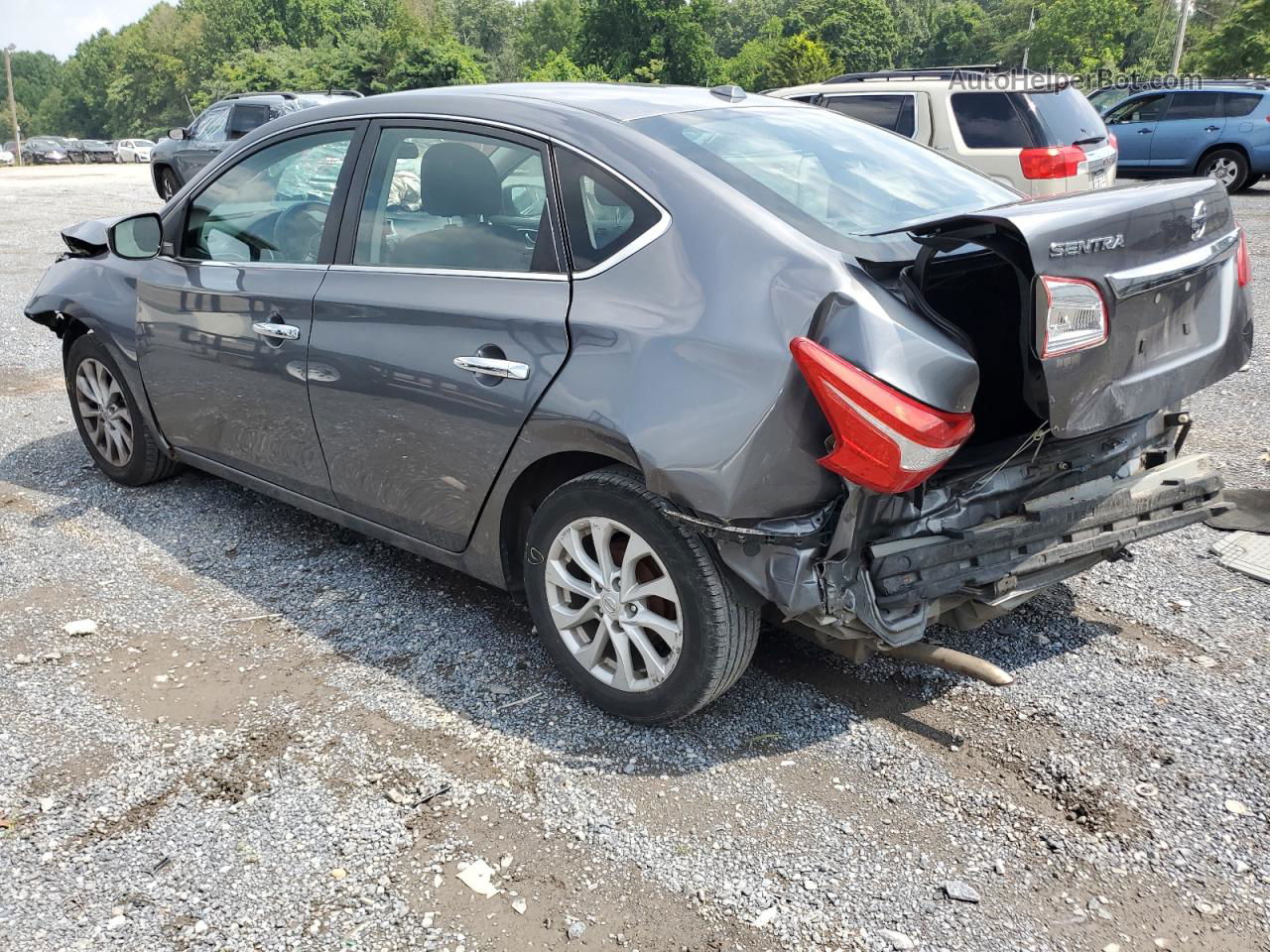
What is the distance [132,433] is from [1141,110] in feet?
55.3

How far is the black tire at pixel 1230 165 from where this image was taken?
1603 centimetres

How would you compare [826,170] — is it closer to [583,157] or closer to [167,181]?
[583,157]

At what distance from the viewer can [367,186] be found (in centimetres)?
363

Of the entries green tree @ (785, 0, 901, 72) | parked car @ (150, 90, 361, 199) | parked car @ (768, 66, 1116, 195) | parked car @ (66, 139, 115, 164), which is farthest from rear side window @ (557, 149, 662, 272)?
green tree @ (785, 0, 901, 72)

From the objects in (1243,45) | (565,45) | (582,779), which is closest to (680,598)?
(582,779)

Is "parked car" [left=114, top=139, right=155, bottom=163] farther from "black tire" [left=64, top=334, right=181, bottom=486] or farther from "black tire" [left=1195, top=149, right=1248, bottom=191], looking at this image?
"black tire" [left=64, top=334, right=181, bottom=486]

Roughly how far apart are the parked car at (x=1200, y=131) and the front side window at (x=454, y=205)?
625 inches

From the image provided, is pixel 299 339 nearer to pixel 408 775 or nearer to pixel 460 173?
pixel 460 173

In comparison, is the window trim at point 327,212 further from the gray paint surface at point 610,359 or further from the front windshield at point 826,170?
the front windshield at point 826,170

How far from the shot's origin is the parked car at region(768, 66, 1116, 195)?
8742 millimetres

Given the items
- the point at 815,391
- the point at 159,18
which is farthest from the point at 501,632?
the point at 159,18

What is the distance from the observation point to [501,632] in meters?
3.74

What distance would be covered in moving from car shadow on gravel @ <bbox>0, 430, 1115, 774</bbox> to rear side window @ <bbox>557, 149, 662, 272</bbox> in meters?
1.38

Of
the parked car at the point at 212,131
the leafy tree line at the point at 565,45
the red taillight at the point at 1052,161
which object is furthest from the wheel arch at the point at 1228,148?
the leafy tree line at the point at 565,45
